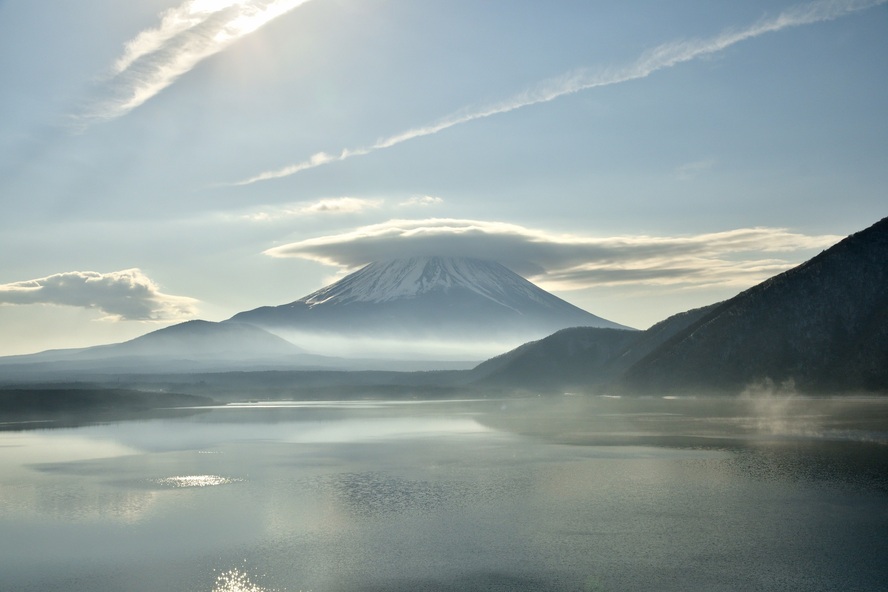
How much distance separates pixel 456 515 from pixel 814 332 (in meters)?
161

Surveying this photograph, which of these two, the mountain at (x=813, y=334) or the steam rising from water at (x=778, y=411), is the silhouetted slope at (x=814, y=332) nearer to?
the mountain at (x=813, y=334)

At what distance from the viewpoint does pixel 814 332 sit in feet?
597

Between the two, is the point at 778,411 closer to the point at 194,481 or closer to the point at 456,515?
the point at 194,481

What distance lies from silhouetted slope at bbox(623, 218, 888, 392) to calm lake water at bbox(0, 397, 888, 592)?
305 ft

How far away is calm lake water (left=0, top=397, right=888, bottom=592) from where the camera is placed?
103 feet

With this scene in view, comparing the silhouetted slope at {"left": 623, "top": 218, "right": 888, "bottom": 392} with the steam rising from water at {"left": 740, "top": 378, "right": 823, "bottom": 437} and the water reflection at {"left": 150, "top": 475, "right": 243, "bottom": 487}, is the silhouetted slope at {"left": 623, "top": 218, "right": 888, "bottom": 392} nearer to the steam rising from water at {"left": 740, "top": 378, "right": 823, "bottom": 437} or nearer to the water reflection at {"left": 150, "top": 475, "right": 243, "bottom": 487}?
the steam rising from water at {"left": 740, "top": 378, "right": 823, "bottom": 437}

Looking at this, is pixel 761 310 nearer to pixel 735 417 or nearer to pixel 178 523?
pixel 735 417

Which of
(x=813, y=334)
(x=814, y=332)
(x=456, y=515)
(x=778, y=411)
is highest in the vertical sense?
(x=814, y=332)

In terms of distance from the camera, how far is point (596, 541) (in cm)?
3638

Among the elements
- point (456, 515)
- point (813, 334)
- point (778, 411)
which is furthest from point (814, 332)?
point (456, 515)

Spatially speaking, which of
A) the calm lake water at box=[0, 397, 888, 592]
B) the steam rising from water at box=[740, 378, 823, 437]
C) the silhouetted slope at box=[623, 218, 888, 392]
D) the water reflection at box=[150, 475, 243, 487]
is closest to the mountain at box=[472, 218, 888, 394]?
the silhouetted slope at box=[623, 218, 888, 392]

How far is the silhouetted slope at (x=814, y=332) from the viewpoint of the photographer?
168875 mm

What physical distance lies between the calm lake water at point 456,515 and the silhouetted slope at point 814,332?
93.0 metres

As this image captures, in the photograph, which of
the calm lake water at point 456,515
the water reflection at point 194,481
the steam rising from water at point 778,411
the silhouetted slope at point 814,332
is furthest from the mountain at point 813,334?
the water reflection at point 194,481
